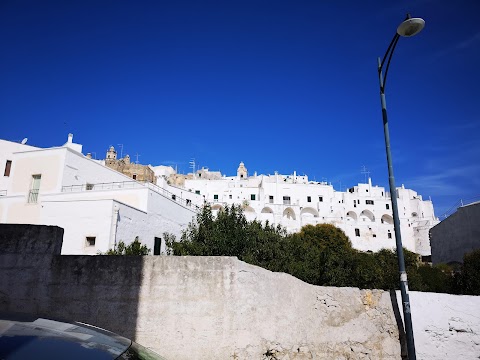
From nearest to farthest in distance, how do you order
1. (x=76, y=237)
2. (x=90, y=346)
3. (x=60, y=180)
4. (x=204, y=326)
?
(x=90, y=346)
(x=204, y=326)
(x=76, y=237)
(x=60, y=180)

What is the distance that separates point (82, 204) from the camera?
2088cm

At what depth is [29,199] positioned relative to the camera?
976 inches

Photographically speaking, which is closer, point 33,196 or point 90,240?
point 90,240

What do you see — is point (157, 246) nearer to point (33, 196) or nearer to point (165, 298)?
point (33, 196)

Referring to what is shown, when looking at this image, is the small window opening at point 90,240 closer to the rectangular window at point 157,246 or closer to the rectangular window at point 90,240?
the rectangular window at point 90,240

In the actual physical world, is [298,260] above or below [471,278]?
above

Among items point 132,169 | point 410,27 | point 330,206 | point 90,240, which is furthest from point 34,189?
point 330,206

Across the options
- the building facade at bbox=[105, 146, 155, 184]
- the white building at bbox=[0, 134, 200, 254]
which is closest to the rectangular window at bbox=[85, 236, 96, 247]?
the white building at bbox=[0, 134, 200, 254]

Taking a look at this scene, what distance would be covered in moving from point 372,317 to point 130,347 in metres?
7.20

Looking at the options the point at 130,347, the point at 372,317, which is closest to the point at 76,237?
the point at 372,317

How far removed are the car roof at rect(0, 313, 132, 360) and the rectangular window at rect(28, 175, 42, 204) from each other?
25.2 metres

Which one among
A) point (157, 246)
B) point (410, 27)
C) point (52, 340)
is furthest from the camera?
point (157, 246)

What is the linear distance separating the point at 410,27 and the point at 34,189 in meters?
25.4

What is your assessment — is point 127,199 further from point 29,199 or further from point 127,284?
point 127,284
